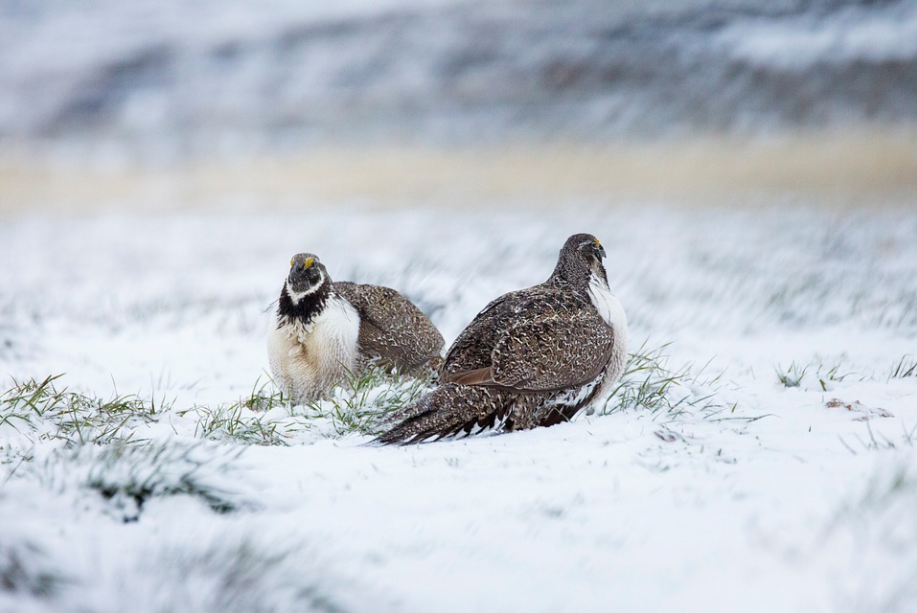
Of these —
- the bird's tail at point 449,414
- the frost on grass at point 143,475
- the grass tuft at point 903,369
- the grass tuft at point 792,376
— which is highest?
the frost on grass at point 143,475

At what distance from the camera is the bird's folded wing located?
159 inches

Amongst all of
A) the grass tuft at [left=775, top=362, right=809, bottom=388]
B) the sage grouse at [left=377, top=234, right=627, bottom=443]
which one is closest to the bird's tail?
the sage grouse at [left=377, top=234, right=627, bottom=443]

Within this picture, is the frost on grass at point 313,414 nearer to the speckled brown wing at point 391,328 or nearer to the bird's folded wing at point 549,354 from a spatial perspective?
the speckled brown wing at point 391,328

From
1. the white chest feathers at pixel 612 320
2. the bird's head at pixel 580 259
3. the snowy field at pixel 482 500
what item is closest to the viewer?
the snowy field at pixel 482 500

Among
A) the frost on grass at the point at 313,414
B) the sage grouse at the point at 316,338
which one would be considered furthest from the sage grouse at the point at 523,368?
the sage grouse at the point at 316,338

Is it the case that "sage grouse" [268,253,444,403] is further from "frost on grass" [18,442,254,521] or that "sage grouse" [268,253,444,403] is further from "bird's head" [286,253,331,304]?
"frost on grass" [18,442,254,521]

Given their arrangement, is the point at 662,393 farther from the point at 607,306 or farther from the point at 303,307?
the point at 303,307

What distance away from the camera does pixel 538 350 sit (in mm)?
4121

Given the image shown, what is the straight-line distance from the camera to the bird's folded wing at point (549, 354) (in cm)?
404

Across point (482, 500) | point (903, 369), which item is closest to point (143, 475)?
point (482, 500)

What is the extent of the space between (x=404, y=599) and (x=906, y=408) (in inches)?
124

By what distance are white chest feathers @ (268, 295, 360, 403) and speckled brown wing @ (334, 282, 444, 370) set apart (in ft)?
0.80

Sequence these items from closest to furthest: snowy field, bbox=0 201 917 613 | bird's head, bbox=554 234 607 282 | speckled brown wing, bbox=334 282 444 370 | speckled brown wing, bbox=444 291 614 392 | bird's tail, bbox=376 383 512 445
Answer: snowy field, bbox=0 201 917 613 < bird's tail, bbox=376 383 512 445 < speckled brown wing, bbox=444 291 614 392 < bird's head, bbox=554 234 607 282 < speckled brown wing, bbox=334 282 444 370

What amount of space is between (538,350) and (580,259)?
3.16ft
